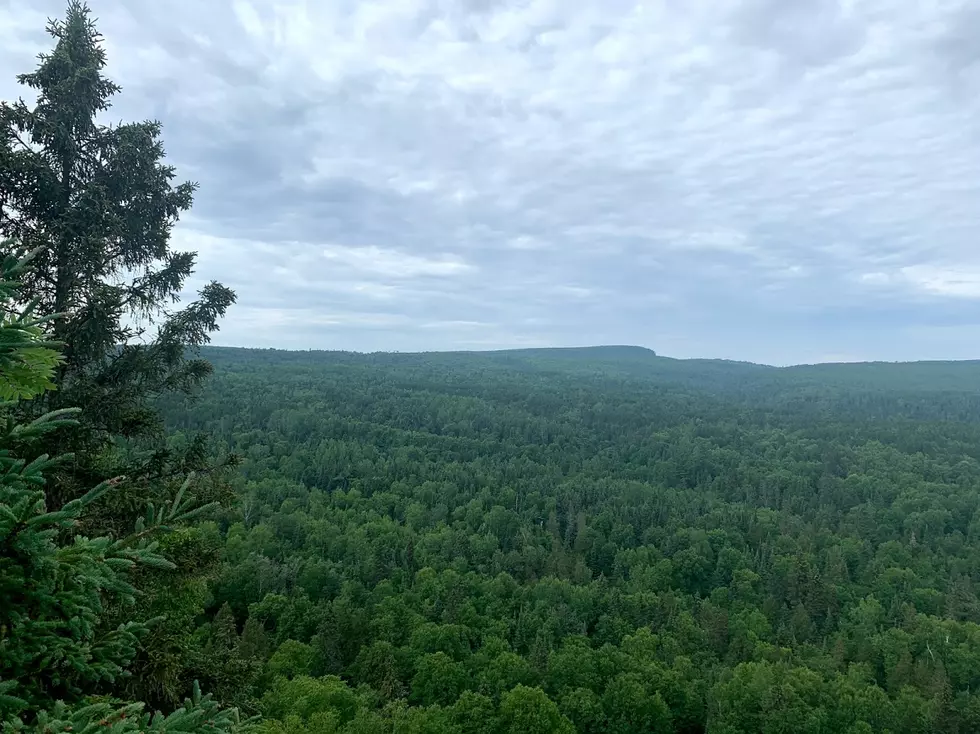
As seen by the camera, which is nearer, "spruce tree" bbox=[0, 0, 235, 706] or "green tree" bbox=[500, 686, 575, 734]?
"spruce tree" bbox=[0, 0, 235, 706]

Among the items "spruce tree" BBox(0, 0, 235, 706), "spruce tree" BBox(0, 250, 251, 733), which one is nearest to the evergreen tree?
"spruce tree" BBox(0, 0, 235, 706)

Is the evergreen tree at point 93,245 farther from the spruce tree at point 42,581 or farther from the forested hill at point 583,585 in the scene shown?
the spruce tree at point 42,581

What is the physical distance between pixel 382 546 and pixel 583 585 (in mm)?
27774

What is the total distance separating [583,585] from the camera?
7638 centimetres

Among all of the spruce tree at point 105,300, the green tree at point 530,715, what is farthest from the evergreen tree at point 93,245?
the green tree at point 530,715

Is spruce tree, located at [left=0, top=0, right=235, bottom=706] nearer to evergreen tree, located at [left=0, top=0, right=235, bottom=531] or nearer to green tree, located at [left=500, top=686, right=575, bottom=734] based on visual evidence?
evergreen tree, located at [left=0, top=0, right=235, bottom=531]

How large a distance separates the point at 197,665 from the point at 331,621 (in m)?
45.1

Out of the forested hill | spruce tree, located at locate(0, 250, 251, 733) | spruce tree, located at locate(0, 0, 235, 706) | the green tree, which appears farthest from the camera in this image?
the forested hill

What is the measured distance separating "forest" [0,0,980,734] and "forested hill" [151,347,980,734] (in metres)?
0.37

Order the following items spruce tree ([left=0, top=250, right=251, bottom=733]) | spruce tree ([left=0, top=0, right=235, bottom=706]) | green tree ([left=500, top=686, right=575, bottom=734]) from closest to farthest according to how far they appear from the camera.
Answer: spruce tree ([left=0, top=250, right=251, bottom=733]) → spruce tree ([left=0, top=0, right=235, bottom=706]) → green tree ([left=500, top=686, right=575, bottom=734])

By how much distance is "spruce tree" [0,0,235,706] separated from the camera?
36.6ft

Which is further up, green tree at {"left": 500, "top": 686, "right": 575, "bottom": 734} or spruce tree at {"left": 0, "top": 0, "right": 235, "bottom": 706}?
spruce tree at {"left": 0, "top": 0, "right": 235, "bottom": 706}

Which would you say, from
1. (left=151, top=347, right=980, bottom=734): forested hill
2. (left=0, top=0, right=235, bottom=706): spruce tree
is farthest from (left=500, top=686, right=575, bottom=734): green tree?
(left=0, top=0, right=235, bottom=706): spruce tree

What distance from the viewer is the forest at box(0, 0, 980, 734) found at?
17.9ft
